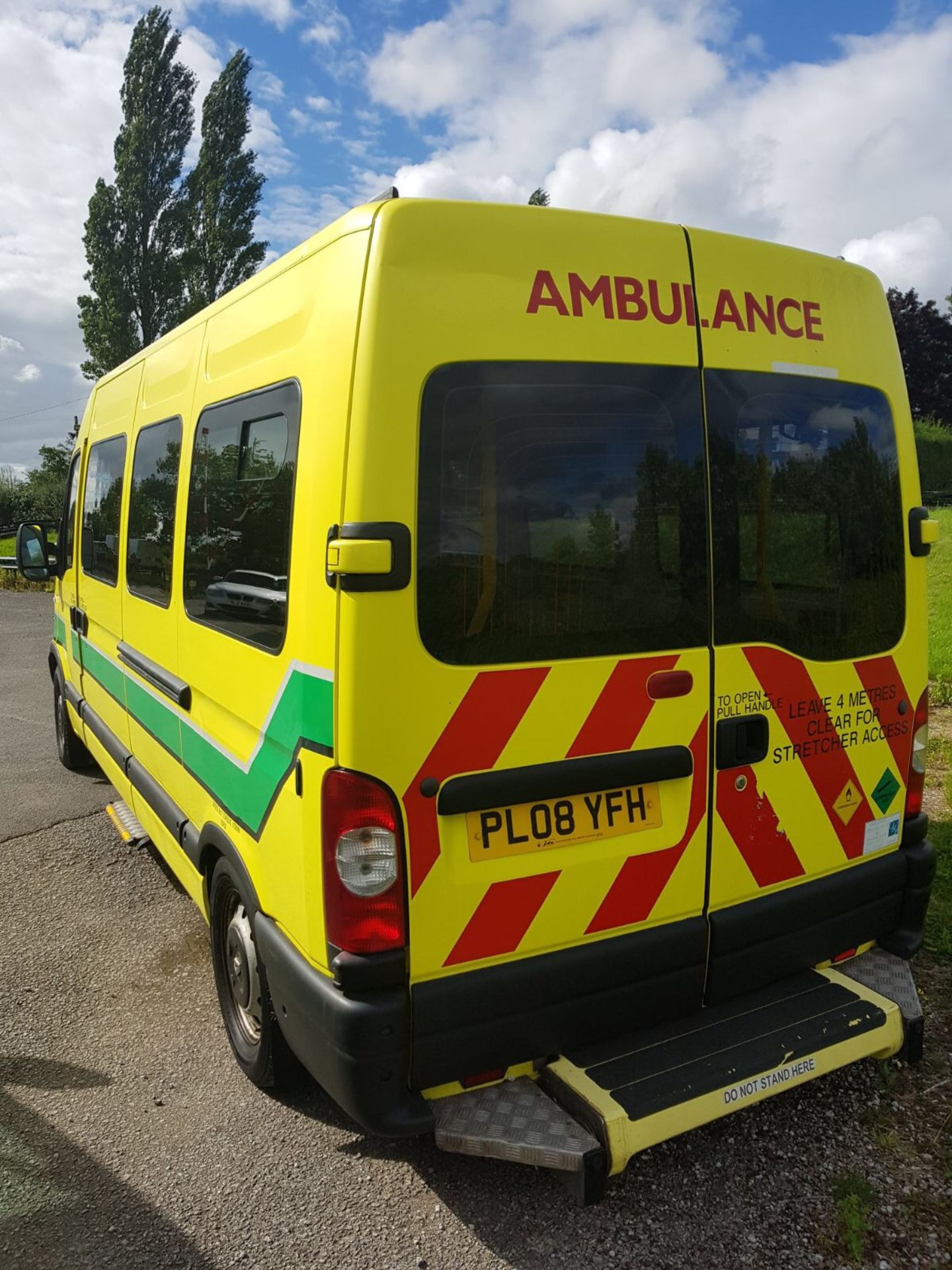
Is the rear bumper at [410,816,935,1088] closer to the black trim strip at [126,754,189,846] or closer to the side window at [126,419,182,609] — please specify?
the black trim strip at [126,754,189,846]

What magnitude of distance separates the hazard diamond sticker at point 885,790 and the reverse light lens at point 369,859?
1612 millimetres

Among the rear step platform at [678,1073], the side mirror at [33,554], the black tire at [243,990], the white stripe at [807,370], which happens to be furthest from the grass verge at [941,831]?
the side mirror at [33,554]

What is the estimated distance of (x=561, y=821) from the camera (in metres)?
2.33

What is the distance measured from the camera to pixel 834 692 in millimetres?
2742

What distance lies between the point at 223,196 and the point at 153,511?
98.5ft

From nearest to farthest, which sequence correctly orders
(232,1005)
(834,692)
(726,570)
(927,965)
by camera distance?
(726,570) → (834,692) → (232,1005) → (927,965)

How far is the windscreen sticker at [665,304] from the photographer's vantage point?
2266 mm

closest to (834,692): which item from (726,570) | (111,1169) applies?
(726,570)

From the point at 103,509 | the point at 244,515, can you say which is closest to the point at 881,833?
the point at 244,515

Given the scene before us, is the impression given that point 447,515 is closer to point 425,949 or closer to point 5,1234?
point 425,949

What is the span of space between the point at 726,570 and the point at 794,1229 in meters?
1.67

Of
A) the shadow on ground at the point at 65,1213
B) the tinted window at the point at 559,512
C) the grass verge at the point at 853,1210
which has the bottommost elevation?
the shadow on ground at the point at 65,1213

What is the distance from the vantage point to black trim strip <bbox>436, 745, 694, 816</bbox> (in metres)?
2.19

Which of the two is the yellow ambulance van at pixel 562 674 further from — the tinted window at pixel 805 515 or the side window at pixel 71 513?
the side window at pixel 71 513
